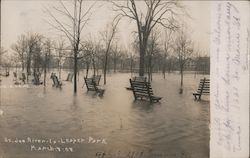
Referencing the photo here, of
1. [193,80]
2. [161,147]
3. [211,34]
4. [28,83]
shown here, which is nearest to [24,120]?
[28,83]

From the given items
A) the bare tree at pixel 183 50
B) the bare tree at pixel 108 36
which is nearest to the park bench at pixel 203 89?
the bare tree at pixel 183 50

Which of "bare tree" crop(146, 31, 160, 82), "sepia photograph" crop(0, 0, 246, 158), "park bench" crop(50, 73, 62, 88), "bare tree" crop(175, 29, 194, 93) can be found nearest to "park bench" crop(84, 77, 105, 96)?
"sepia photograph" crop(0, 0, 246, 158)

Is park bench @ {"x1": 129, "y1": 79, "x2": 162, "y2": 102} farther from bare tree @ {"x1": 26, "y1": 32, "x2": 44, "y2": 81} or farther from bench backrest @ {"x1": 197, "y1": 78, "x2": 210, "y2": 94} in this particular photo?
bare tree @ {"x1": 26, "y1": 32, "x2": 44, "y2": 81}

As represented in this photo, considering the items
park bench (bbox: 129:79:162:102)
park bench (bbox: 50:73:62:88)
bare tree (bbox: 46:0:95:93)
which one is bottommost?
park bench (bbox: 129:79:162:102)

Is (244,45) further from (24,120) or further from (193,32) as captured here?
(24,120)

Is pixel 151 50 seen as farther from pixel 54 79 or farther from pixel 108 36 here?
pixel 54 79

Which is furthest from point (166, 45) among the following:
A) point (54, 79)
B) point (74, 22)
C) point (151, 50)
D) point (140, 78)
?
point (54, 79)

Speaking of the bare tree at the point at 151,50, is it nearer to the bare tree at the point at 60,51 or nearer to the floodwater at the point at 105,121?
the floodwater at the point at 105,121
